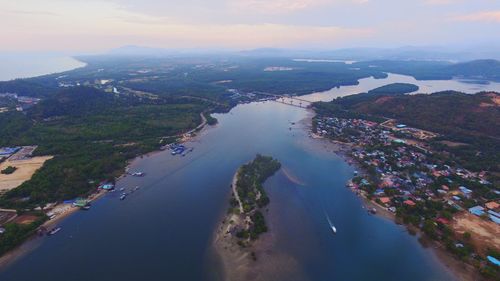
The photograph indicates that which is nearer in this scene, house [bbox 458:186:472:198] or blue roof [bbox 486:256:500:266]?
blue roof [bbox 486:256:500:266]

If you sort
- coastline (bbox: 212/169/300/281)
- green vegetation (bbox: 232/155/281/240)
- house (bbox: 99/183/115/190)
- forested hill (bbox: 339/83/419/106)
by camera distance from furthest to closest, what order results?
forested hill (bbox: 339/83/419/106), house (bbox: 99/183/115/190), green vegetation (bbox: 232/155/281/240), coastline (bbox: 212/169/300/281)

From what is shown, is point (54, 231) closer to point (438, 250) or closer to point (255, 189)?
point (255, 189)

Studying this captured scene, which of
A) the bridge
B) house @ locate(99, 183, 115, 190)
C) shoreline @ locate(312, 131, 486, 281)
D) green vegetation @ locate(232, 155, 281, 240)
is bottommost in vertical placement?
the bridge

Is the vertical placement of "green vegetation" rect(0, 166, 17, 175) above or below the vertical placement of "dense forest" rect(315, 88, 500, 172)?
below

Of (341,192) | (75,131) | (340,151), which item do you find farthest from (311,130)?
(75,131)

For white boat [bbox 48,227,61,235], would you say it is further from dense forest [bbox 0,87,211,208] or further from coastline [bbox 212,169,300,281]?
coastline [bbox 212,169,300,281]

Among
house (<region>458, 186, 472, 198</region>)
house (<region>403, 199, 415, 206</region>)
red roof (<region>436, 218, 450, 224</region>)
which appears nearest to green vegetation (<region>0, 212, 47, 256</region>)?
house (<region>403, 199, 415, 206</region>)

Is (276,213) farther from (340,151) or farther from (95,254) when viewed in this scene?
(340,151)

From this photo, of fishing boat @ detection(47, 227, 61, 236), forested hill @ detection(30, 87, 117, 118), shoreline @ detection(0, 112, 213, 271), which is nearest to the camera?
shoreline @ detection(0, 112, 213, 271)
